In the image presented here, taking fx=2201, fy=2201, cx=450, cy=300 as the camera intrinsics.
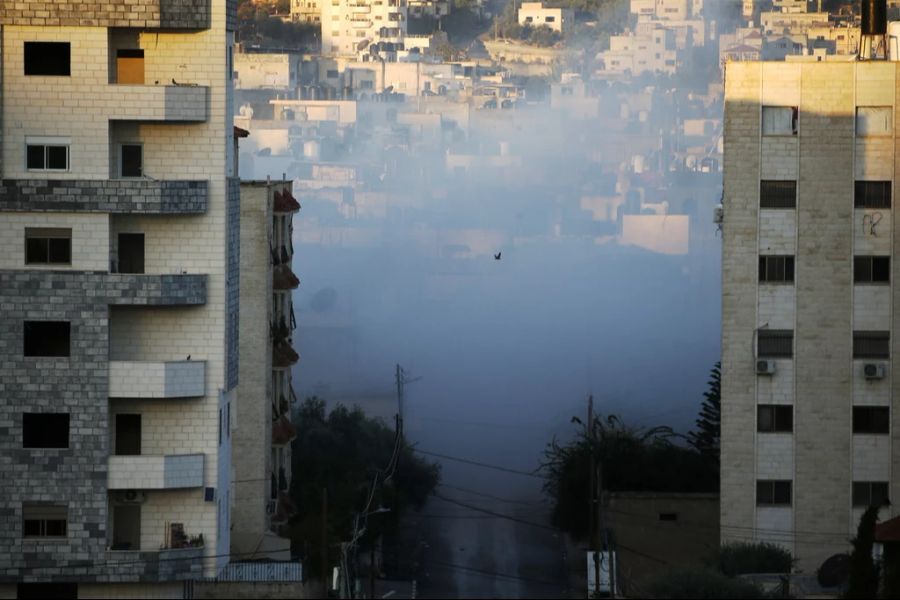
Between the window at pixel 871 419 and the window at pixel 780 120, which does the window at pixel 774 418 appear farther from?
the window at pixel 780 120

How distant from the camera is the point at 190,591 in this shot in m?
28.7

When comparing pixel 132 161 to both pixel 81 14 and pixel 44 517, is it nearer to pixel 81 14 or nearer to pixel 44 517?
pixel 81 14

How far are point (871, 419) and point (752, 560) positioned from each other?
295cm

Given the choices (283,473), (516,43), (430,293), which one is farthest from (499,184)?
(283,473)

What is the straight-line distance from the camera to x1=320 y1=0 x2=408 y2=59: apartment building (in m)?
134

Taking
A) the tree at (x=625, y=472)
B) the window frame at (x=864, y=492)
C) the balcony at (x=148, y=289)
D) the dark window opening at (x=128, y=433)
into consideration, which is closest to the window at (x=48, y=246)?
the balcony at (x=148, y=289)

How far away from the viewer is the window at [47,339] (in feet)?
93.0

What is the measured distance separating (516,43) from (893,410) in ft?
340

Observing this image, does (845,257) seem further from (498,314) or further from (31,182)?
(498,314)

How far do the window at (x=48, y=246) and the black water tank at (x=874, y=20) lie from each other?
588 inches

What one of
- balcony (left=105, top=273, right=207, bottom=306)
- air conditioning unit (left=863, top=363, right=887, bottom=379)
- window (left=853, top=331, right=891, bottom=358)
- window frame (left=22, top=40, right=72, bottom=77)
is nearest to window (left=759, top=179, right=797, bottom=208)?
window (left=853, top=331, right=891, bottom=358)

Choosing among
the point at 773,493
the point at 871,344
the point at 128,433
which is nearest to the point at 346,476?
the point at 773,493

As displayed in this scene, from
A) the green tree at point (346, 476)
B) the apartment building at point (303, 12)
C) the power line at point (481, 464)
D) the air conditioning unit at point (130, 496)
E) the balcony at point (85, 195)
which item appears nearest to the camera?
the balcony at point (85, 195)

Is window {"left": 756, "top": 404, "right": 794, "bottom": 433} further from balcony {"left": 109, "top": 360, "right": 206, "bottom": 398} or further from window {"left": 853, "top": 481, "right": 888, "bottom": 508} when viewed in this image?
balcony {"left": 109, "top": 360, "right": 206, "bottom": 398}
